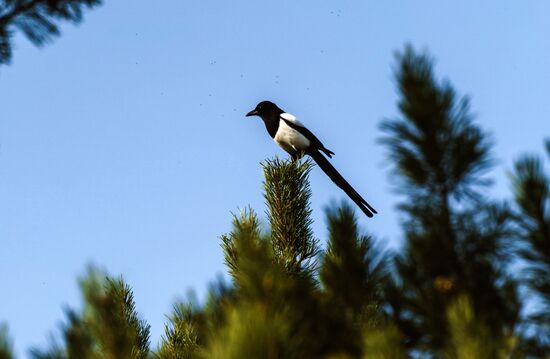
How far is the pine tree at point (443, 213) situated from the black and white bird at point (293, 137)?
223 inches

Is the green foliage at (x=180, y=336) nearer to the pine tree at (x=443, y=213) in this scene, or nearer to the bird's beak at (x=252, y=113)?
the pine tree at (x=443, y=213)

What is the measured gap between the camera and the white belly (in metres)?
8.53

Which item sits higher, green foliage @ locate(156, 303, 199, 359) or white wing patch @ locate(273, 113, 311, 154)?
white wing patch @ locate(273, 113, 311, 154)

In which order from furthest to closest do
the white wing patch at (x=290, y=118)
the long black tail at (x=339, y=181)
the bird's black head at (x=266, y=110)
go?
the bird's black head at (x=266, y=110) → the white wing patch at (x=290, y=118) → the long black tail at (x=339, y=181)

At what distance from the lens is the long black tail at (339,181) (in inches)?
261

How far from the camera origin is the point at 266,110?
9.38 metres

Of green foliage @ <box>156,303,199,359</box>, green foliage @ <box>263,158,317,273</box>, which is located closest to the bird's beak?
green foliage @ <box>263,158,317,273</box>

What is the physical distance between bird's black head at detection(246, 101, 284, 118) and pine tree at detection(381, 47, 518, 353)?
24.3 feet

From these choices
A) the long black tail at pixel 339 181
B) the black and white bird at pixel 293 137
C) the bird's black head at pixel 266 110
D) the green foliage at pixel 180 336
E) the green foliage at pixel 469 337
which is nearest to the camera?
the green foliage at pixel 469 337

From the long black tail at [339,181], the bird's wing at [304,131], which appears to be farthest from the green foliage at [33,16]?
the bird's wing at [304,131]

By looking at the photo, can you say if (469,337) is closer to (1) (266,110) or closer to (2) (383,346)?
(2) (383,346)

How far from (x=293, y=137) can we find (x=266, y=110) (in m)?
0.96

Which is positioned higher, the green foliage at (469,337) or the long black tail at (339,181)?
the long black tail at (339,181)

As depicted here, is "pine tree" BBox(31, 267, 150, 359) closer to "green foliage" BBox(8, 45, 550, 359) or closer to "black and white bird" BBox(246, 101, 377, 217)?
"green foliage" BBox(8, 45, 550, 359)
